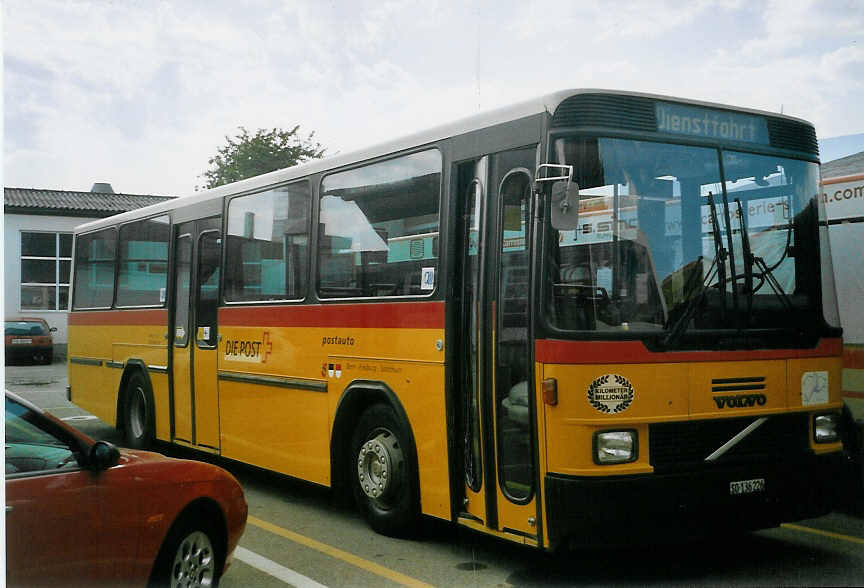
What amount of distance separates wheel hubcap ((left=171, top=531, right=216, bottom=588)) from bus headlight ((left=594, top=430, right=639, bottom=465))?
2.19m

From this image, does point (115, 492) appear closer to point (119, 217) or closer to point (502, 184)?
point (502, 184)

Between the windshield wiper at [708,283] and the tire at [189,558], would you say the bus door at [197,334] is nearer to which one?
the tire at [189,558]

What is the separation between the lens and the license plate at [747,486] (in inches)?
219

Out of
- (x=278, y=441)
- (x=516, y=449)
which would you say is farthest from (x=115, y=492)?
(x=278, y=441)

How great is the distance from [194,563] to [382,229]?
300 cm

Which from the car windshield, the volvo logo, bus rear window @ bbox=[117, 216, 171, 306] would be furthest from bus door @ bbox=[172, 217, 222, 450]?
the volvo logo

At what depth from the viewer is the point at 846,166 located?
798 centimetres

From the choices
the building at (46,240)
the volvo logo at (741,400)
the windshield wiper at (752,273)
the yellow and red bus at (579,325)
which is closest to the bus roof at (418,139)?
the yellow and red bus at (579,325)

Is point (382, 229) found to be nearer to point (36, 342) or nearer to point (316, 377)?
point (316, 377)

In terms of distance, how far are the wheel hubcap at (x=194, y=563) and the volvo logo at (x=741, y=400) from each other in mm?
3008

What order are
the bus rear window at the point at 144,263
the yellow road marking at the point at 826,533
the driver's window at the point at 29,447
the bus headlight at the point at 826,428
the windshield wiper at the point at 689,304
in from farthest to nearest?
the bus rear window at the point at 144,263 → the yellow road marking at the point at 826,533 → the bus headlight at the point at 826,428 → the windshield wiper at the point at 689,304 → the driver's window at the point at 29,447

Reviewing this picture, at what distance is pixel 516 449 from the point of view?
5.89 meters

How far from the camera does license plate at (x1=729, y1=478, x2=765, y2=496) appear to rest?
5.56 metres

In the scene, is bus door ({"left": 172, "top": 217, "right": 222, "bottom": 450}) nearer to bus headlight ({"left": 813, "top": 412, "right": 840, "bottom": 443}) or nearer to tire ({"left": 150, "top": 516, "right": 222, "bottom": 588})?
tire ({"left": 150, "top": 516, "right": 222, "bottom": 588})
